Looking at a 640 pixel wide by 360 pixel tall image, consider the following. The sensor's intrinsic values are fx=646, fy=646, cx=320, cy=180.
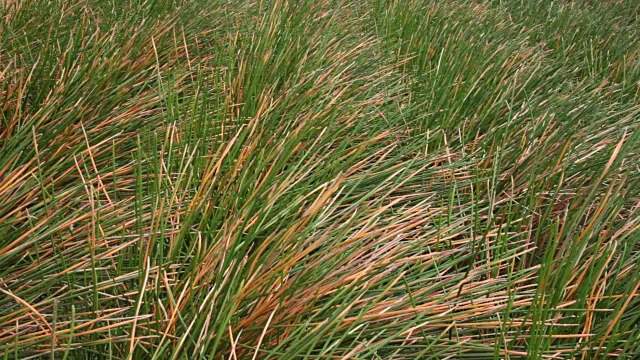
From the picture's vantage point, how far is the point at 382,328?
1.12m

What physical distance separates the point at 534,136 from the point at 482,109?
33 centimetres

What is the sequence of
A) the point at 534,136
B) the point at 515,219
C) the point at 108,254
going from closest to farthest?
the point at 108,254 < the point at 515,219 < the point at 534,136

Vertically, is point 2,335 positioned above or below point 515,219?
above

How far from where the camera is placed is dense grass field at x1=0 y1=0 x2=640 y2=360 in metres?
1.09

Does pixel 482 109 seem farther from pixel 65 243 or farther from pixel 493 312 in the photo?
A: pixel 65 243

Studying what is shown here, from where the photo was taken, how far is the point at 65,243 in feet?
4.01

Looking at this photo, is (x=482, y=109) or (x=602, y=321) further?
(x=482, y=109)

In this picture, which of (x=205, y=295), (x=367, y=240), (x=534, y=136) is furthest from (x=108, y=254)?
(x=534, y=136)

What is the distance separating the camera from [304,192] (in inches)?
57.4

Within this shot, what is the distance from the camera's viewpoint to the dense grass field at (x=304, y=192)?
109 cm

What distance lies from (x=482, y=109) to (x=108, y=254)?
139 centimetres

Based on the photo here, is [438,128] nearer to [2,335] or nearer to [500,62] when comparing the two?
[500,62]

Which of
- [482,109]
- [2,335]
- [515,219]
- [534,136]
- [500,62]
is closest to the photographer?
[2,335]

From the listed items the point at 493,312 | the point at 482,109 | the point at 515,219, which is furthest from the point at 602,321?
the point at 482,109
